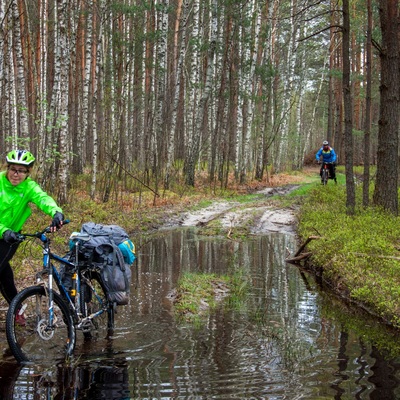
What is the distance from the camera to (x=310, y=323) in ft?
20.5

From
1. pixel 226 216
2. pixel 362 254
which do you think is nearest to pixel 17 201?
pixel 362 254

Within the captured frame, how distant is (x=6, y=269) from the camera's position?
5402 millimetres

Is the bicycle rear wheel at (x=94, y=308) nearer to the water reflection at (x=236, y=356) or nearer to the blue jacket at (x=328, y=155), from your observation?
the water reflection at (x=236, y=356)

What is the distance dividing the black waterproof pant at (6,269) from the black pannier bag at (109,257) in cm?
61

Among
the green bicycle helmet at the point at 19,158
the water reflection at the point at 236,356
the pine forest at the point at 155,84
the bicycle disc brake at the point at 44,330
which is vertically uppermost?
the pine forest at the point at 155,84

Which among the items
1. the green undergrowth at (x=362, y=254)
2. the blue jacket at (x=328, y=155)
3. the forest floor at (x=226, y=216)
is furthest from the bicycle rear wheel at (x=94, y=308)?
the blue jacket at (x=328, y=155)

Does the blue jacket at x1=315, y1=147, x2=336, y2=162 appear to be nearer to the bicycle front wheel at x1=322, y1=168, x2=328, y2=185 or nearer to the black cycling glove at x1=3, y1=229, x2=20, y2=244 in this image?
the bicycle front wheel at x1=322, y1=168, x2=328, y2=185

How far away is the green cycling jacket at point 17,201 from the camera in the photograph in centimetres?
507

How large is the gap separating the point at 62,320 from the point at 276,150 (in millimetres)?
27987

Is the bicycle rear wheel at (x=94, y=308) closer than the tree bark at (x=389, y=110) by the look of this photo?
Yes

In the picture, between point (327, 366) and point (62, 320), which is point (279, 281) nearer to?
point (327, 366)

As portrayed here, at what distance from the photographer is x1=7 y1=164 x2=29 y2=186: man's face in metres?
5.03

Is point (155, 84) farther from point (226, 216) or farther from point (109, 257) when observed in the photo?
point (109, 257)

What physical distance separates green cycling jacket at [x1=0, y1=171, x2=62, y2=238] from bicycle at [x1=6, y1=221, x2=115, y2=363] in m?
0.30
